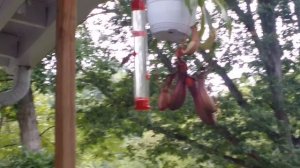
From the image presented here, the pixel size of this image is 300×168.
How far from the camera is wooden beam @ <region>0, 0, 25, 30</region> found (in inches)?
88.9

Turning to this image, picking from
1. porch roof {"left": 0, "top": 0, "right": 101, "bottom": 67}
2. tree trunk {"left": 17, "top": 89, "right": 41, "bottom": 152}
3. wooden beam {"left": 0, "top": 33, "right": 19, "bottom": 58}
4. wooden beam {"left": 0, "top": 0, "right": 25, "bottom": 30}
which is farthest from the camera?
tree trunk {"left": 17, "top": 89, "right": 41, "bottom": 152}

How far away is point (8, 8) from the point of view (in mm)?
2299

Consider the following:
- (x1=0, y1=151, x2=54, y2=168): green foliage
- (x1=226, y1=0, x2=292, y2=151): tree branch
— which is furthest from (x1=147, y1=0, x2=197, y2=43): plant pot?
(x1=226, y1=0, x2=292, y2=151): tree branch

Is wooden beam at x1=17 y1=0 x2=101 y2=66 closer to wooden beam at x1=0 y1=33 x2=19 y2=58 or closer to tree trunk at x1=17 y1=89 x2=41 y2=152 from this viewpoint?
wooden beam at x1=0 y1=33 x2=19 y2=58

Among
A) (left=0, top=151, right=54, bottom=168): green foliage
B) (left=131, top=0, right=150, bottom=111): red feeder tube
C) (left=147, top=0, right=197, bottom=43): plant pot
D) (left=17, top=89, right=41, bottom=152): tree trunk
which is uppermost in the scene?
(left=147, top=0, right=197, bottom=43): plant pot

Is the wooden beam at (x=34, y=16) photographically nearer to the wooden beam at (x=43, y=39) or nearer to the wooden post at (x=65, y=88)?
the wooden beam at (x=43, y=39)

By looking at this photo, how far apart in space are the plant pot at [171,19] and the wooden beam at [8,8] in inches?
27.8

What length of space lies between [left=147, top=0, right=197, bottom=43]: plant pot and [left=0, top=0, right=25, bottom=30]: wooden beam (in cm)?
71

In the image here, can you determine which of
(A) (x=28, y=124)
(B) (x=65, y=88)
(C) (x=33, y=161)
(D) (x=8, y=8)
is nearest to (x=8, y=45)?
(D) (x=8, y=8)

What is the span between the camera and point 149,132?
604cm

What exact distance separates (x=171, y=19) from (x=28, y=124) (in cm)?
448

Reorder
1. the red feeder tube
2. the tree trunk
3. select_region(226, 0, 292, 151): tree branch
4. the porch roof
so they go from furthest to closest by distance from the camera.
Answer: the tree trunk → select_region(226, 0, 292, 151): tree branch → the porch roof → the red feeder tube

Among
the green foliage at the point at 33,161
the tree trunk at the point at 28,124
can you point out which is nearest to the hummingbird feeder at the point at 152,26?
the green foliage at the point at 33,161

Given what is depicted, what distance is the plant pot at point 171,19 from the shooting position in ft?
5.63
